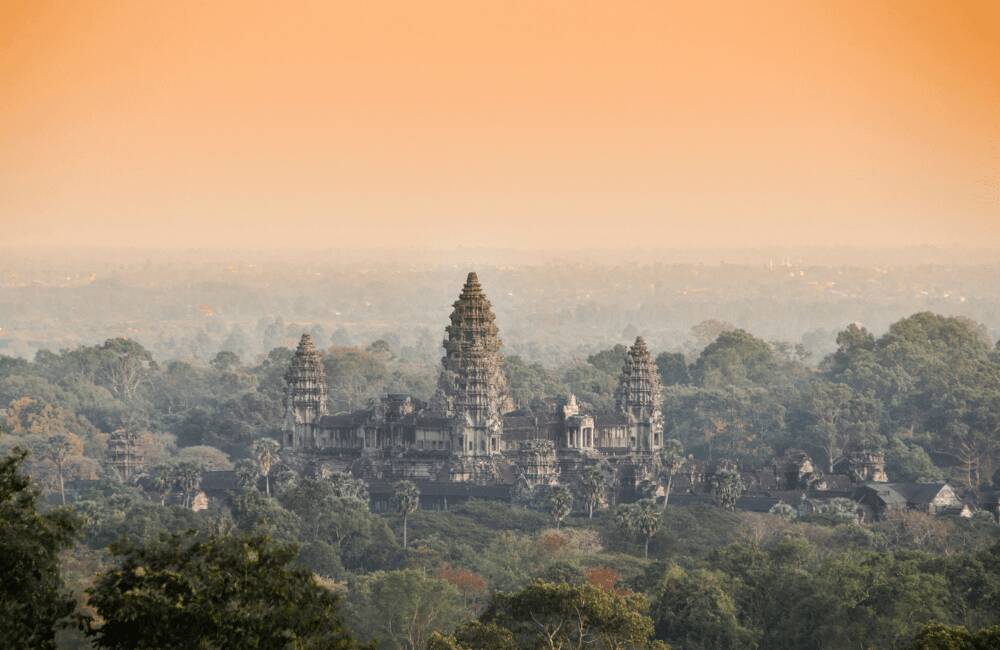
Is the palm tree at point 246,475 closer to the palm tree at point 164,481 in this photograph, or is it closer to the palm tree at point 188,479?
the palm tree at point 188,479

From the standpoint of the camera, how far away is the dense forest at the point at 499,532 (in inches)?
1767

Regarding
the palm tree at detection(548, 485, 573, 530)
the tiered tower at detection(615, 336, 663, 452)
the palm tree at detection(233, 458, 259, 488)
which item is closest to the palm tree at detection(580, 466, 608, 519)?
the palm tree at detection(548, 485, 573, 530)

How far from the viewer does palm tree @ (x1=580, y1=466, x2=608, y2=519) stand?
330 ft

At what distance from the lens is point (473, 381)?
10931 cm

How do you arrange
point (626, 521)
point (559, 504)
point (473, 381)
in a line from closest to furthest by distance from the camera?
point (626, 521), point (559, 504), point (473, 381)

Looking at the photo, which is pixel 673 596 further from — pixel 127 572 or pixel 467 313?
pixel 467 313

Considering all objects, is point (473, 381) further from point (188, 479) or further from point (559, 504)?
point (188, 479)

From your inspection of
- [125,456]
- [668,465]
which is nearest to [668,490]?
[668,465]

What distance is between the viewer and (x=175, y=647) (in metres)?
43.2

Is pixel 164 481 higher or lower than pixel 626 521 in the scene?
lower

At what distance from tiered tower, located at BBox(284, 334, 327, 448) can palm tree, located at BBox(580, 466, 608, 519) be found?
16.5m

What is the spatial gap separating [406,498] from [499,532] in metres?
5.18

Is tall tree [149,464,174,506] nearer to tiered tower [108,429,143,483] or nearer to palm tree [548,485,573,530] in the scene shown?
tiered tower [108,429,143,483]

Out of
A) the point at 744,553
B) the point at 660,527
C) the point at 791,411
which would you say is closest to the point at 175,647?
the point at 744,553
